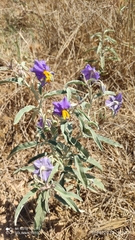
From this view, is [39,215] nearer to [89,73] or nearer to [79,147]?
[79,147]

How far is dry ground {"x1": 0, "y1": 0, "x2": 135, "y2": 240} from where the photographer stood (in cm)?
177

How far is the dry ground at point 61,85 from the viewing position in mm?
1771

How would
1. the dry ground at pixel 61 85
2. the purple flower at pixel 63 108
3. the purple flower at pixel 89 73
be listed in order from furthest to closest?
the dry ground at pixel 61 85
the purple flower at pixel 89 73
the purple flower at pixel 63 108

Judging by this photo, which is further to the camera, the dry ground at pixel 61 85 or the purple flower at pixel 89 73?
the dry ground at pixel 61 85

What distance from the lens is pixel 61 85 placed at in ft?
8.30

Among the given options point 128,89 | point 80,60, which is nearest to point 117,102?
point 128,89

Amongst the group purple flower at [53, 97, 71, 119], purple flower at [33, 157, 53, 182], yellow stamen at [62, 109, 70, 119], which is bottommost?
purple flower at [33, 157, 53, 182]

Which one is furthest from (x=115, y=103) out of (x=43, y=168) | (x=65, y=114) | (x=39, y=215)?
(x=39, y=215)

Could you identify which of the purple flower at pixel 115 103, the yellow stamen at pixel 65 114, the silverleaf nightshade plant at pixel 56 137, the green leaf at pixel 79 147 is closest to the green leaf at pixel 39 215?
the silverleaf nightshade plant at pixel 56 137

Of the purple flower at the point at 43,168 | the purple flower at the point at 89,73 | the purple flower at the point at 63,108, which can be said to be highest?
the purple flower at the point at 89,73

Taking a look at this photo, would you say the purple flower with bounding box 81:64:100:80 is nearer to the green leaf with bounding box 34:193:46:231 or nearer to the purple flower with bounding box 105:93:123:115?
the purple flower with bounding box 105:93:123:115

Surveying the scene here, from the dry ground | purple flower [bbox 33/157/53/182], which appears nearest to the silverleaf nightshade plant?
purple flower [bbox 33/157/53/182]

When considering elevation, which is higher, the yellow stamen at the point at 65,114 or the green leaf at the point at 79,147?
the yellow stamen at the point at 65,114

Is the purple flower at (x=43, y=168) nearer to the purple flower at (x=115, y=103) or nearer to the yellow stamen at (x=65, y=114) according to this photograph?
the yellow stamen at (x=65, y=114)
